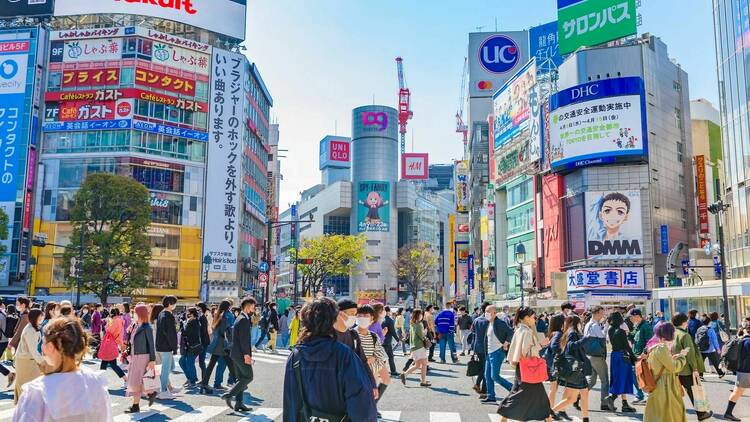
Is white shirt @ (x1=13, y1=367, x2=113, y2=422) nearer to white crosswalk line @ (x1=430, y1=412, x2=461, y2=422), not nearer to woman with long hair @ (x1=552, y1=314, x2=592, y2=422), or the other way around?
woman with long hair @ (x1=552, y1=314, x2=592, y2=422)

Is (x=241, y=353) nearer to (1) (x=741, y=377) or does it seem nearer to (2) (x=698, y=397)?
(2) (x=698, y=397)

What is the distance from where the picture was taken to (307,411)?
4039 mm

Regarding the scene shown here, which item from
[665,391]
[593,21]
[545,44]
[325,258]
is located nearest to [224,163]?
[325,258]

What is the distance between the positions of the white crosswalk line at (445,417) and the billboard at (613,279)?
1422 inches

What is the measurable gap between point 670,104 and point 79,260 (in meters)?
41.2

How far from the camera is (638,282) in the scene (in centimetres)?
4416

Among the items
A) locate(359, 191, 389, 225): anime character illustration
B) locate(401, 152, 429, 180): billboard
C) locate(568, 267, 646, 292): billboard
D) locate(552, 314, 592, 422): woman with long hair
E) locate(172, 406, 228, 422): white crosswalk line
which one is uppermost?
locate(401, 152, 429, 180): billboard

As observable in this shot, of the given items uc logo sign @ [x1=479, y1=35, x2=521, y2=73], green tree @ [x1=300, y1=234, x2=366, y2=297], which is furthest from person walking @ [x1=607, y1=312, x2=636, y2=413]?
uc logo sign @ [x1=479, y1=35, x2=521, y2=73]

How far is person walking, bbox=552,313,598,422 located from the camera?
9312mm

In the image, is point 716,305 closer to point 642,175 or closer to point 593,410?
point 642,175

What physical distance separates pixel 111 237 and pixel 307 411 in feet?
133

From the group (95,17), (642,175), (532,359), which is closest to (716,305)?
(642,175)

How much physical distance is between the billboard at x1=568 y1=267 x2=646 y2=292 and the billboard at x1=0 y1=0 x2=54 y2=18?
4708 cm

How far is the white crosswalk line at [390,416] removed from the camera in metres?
10.1
